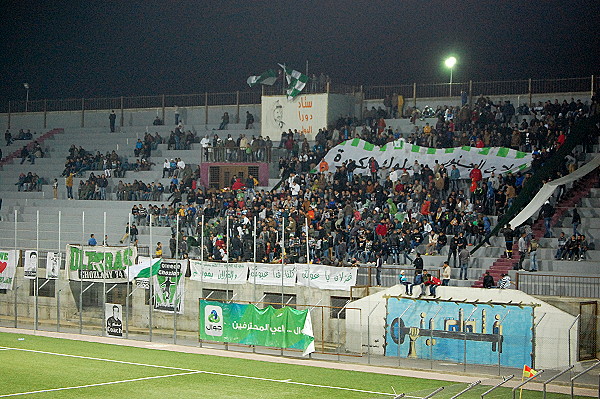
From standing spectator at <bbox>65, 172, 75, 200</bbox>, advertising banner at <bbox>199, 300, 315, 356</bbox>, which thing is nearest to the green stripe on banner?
advertising banner at <bbox>199, 300, 315, 356</bbox>

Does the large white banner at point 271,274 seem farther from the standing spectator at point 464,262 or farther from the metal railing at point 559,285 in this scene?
the metal railing at point 559,285

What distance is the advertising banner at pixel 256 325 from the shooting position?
30766 mm

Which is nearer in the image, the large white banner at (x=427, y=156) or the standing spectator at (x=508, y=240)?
the standing spectator at (x=508, y=240)

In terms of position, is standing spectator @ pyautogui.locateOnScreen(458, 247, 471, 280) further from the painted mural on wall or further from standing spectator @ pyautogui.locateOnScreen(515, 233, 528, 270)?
the painted mural on wall

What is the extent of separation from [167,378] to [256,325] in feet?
18.3

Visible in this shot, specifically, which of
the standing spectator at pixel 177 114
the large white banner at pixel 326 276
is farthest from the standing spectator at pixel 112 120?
the large white banner at pixel 326 276

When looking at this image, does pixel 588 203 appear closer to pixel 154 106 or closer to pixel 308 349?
pixel 308 349

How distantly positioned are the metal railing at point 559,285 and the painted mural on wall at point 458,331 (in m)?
1.69

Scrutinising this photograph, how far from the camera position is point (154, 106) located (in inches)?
2330

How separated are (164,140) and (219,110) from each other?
3758 millimetres

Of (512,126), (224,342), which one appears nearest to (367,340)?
(224,342)

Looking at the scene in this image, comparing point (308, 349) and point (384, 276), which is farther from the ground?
point (384, 276)

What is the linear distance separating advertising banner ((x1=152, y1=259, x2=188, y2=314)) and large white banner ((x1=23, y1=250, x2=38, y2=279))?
5278 mm

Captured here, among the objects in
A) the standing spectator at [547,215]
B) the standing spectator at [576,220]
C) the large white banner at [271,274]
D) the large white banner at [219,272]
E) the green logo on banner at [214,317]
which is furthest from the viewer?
the large white banner at [219,272]
